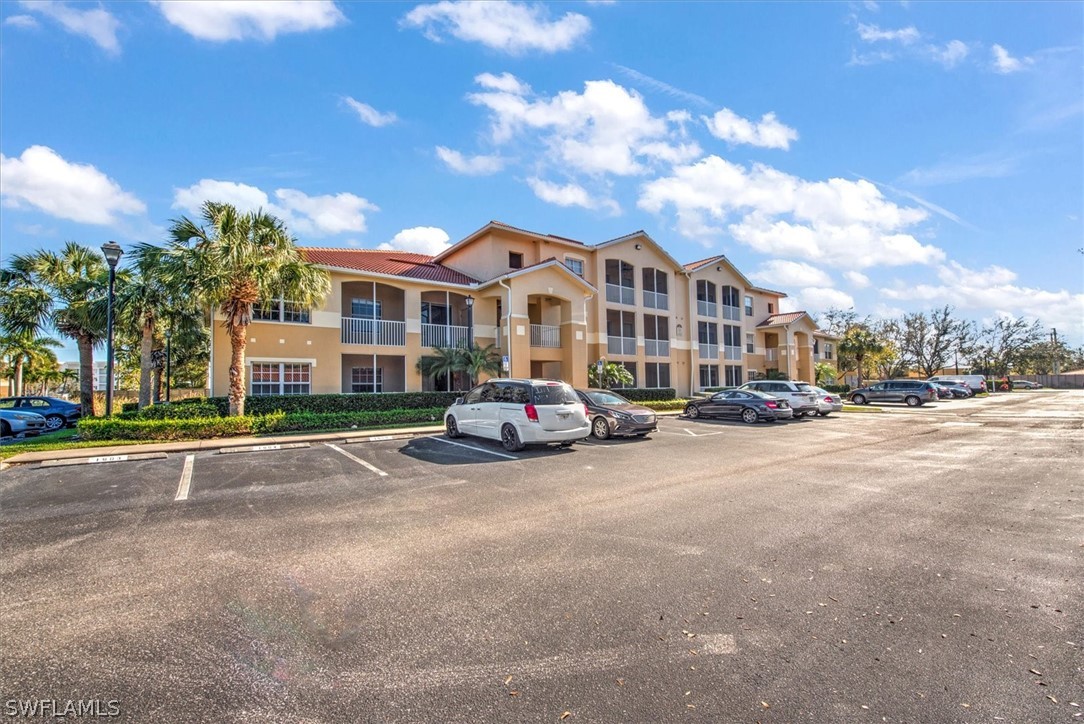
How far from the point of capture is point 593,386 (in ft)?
80.5

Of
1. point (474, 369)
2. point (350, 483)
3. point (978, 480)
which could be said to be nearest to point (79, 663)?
point (350, 483)

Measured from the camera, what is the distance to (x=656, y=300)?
30.6 m

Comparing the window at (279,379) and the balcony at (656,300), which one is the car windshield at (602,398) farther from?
the balcony at (656,300)

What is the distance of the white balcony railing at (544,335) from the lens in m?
23.7

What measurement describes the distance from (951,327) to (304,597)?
7769 centimetres

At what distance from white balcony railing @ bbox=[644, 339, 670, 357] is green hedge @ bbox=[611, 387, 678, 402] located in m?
3.35

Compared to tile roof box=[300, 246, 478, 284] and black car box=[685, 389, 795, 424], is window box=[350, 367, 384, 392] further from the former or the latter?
black car box=[685, 389, 795, 424]

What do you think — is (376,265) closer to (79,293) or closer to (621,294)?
(79,293)

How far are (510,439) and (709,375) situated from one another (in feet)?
84.8

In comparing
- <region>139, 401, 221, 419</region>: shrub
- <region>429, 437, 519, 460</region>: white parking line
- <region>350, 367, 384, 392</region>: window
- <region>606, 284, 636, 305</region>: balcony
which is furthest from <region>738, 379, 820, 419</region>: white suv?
<region>139, 401, 221, 419</region>: shrub

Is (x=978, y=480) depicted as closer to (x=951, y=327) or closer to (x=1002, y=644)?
(x=1002, y=644)

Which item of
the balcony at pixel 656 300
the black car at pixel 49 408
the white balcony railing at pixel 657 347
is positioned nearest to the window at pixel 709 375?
the white balcony railing at pixel 657 347

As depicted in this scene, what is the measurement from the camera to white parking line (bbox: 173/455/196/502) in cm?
763

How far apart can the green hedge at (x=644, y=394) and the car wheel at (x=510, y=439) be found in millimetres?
13147
